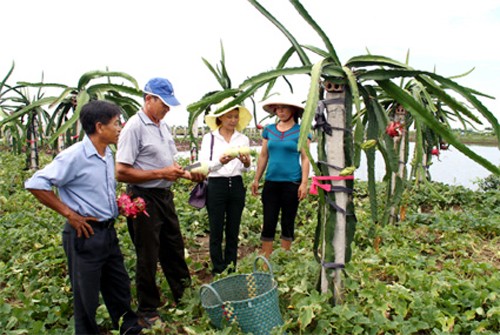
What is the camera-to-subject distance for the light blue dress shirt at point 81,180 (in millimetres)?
2184

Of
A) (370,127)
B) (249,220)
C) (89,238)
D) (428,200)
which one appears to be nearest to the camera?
(89,238)

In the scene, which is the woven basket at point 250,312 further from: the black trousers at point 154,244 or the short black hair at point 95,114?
the short black hair at point 95,114

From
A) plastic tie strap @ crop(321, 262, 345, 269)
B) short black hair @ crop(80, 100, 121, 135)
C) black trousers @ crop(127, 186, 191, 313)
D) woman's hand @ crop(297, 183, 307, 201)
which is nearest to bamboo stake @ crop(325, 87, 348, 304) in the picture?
plastic tie strap @ crop(321, 262, 345, 269)

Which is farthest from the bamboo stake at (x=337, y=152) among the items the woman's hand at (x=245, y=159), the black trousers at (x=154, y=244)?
the black trousers at (x=154, y=244)

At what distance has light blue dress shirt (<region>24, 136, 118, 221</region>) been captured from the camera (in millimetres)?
2184

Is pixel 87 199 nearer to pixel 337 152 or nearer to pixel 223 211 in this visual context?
pixel 223 211

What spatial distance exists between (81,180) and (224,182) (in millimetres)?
1231

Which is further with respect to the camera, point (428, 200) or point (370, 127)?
point (428, 200)

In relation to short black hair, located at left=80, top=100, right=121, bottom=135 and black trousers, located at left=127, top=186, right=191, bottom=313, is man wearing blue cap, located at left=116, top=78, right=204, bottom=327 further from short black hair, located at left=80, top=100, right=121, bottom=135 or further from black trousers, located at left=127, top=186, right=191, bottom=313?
short black hair, located at left=80, top=100, right=121, bottom=135

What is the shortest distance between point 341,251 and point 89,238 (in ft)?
4.71

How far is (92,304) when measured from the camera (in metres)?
2.34

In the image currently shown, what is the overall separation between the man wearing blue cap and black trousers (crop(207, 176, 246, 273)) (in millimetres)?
361

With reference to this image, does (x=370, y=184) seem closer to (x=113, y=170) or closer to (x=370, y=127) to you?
(x=370, y=127)

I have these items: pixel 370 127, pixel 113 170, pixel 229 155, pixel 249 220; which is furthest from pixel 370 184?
pixel 249 220
